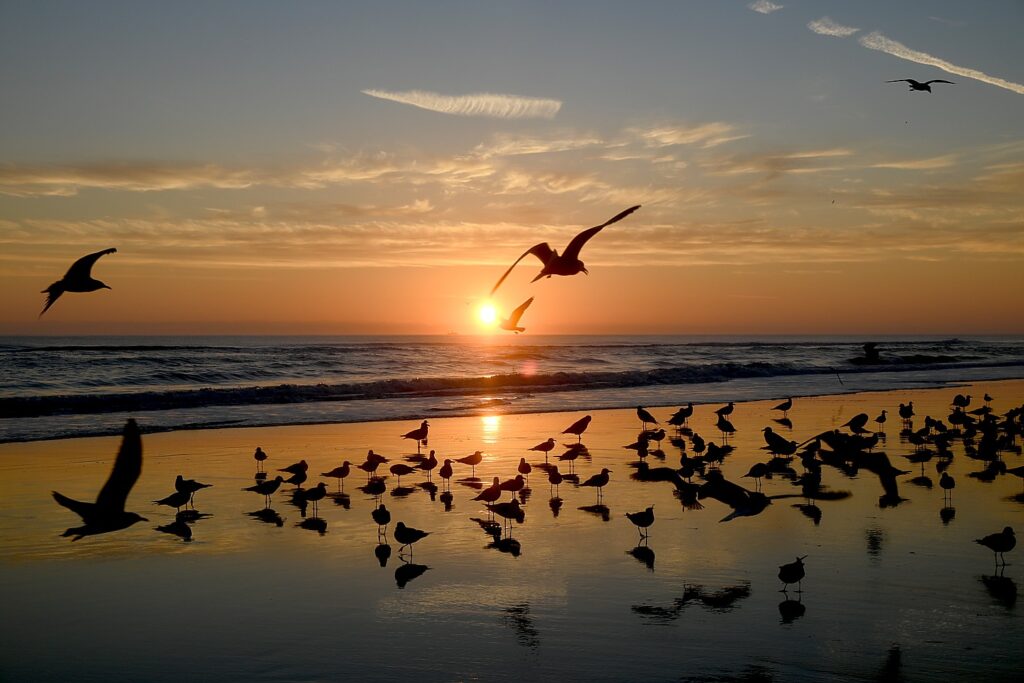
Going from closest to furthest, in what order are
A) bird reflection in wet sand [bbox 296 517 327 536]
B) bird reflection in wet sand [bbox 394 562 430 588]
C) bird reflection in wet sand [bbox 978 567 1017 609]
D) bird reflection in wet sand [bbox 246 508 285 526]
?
bird reflection in wet sand [bbox 978 567 1017 609]
bird reflection in wet sand [bbox 394 562 430 588]
bird reflection in wet sand [bbox 296 517 327 536]
bird reflection in wet sand [bbox 246 508 285 526]

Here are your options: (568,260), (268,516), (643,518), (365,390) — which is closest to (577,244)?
(568,260)

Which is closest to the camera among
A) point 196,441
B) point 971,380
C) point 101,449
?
point 101,449

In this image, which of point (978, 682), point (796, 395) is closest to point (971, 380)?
point (796, 395)

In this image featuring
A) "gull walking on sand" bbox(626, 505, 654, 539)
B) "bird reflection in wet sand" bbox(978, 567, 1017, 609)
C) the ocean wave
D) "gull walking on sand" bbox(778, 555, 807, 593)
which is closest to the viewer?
"bird reflection in wet sand" bbox(978, 567, 1017, 609)

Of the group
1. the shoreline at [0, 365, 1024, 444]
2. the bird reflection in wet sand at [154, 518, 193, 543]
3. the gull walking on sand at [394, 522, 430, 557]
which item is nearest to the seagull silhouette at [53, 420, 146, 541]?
the gull walking on sand at [394, 522, 430, 557]

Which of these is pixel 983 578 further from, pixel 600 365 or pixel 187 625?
pixel 600 365

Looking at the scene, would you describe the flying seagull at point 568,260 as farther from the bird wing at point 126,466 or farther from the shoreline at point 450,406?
the shoreline at point 450,406

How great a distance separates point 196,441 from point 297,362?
90.6ft

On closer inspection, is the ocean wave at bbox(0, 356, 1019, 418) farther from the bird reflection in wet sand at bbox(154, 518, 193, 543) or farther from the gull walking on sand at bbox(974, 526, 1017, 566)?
the gull walking on sand at bbox(974, 526, 1017, 566)

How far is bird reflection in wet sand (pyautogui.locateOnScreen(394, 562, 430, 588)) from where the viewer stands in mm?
7875

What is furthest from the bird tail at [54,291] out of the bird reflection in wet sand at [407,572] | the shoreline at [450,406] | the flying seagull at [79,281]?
the shoreline at [450,406]

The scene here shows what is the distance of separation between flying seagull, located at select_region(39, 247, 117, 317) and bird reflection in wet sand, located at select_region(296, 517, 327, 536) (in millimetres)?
3687

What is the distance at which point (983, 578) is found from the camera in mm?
7734

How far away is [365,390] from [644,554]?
76.0 ft
